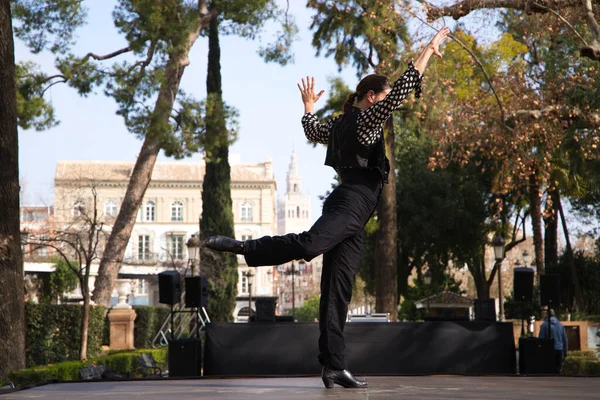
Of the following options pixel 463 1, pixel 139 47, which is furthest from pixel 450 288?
pixel 463 1

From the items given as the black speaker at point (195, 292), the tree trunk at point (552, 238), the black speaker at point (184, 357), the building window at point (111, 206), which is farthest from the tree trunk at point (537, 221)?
the building window at point (111, 206)

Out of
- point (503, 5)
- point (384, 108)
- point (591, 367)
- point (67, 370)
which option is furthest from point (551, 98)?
point (384, 108)

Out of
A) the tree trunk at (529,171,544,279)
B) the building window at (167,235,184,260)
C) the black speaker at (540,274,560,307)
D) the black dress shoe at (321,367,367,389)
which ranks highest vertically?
the building window at (167,235,184,260)

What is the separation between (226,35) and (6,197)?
15619mm

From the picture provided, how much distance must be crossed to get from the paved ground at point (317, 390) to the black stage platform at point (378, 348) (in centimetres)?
202

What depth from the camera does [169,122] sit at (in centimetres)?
2148

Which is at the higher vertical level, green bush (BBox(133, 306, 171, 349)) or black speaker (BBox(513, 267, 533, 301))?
black speaker (BBox(513, 267, 533, 301))

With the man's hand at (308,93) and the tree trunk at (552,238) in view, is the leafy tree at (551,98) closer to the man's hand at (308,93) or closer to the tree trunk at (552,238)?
the tree trunk at (552,238)

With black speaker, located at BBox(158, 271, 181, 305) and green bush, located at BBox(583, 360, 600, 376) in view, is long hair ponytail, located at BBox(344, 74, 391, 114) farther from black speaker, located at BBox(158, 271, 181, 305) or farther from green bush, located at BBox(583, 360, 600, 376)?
green bush, located at BBox(583, 360, 600, 376)

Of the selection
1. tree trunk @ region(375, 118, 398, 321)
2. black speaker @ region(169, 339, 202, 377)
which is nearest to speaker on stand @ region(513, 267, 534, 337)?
black speaker @ region(169, 339, 202, 377)

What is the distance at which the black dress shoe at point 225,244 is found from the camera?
14.1ft

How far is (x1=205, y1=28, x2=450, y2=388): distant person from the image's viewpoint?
169 inches

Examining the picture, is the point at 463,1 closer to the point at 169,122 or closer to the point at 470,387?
the point at 470,387

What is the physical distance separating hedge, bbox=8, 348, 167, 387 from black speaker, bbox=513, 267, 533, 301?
207 inches
